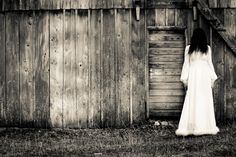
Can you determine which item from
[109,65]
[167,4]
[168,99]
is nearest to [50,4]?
[109,65]

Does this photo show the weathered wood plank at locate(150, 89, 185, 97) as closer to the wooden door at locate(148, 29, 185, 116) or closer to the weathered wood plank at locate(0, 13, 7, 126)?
the wooden door at locate(148, 29, 185, 116)

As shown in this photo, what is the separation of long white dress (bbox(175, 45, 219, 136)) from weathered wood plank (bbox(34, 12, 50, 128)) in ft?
12.4

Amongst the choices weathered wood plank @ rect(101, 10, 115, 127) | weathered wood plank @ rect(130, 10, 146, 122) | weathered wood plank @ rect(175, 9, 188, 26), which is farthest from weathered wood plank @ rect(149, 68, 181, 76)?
weathered wood plank @ rect(175, 9, 188, 26)

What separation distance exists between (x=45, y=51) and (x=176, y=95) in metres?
3.68

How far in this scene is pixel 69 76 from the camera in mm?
12062

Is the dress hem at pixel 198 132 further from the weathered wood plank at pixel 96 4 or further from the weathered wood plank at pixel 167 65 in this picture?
the weathered wood plank at pixel 96 4

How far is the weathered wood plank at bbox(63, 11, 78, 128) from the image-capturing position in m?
12.0

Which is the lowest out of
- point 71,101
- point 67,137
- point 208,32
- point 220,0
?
point 67,137

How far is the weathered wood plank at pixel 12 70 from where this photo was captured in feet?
40.0

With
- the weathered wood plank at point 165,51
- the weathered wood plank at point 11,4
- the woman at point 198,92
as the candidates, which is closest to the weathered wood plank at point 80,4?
the weathered wood plank at point 11,4

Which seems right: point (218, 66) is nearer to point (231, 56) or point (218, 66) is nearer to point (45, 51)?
point (231, 56)

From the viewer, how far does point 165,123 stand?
462 inches

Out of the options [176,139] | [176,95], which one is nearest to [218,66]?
[176,95]

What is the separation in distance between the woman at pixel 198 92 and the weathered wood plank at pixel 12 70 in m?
4.56
